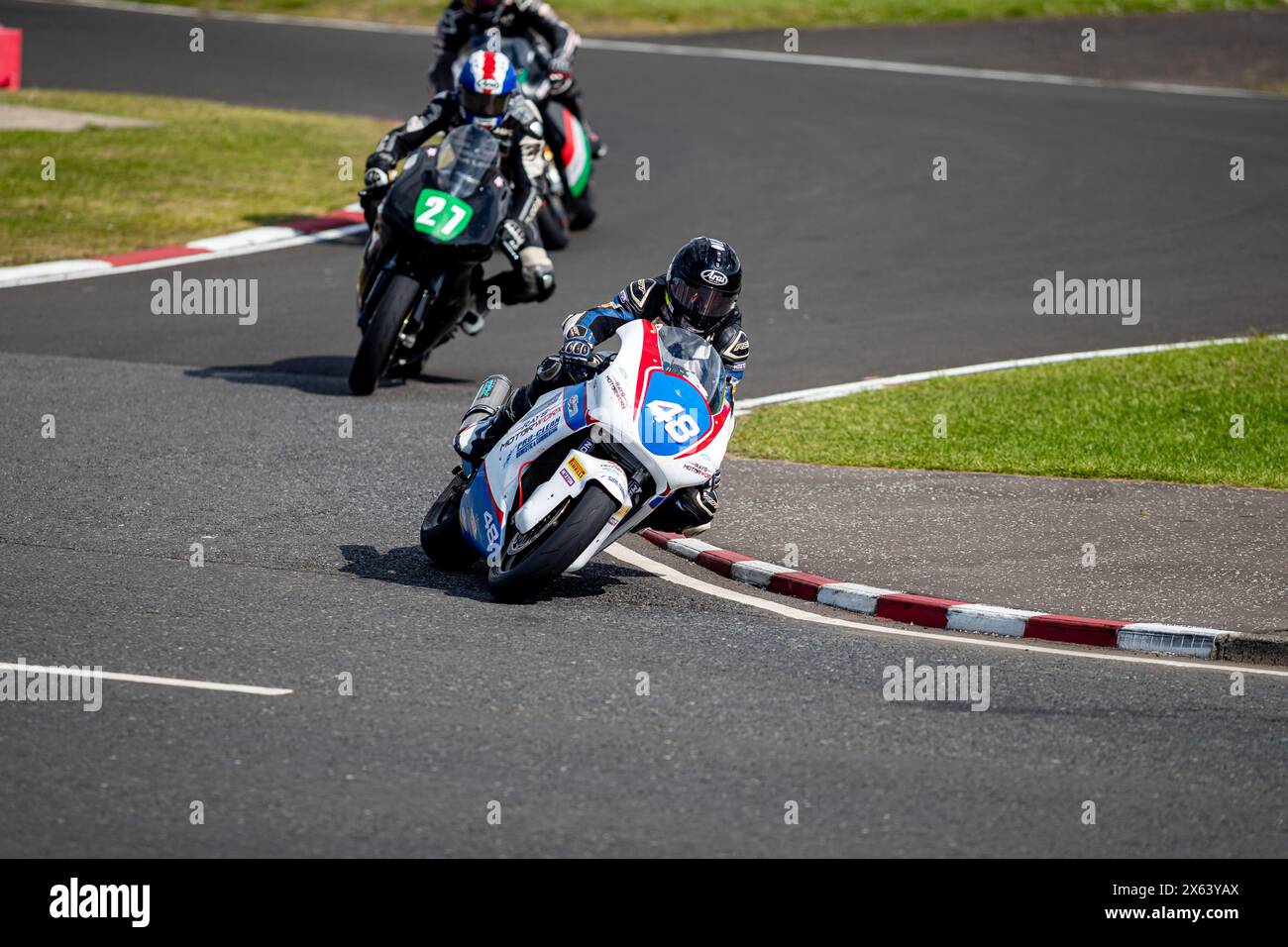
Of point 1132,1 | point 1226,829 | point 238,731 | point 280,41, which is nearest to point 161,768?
point 238,731

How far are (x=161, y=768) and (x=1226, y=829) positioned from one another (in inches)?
145

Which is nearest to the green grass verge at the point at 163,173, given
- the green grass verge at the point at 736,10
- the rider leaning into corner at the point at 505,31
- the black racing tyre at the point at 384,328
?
the rider leaning into corner at the point at 505,31

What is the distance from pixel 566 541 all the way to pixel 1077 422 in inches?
223

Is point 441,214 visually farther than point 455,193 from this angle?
No

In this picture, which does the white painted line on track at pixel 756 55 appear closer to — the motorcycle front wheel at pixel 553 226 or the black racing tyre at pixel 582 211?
the black racing tyre at pixel 582 211

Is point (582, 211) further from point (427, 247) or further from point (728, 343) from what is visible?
point (728, 343)

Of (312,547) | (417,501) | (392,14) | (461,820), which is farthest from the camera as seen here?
(392,14)

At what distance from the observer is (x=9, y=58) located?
2362cm

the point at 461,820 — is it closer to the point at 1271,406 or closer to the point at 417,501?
→ the point at 417,501

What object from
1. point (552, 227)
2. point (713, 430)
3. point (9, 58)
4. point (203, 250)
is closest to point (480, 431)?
point (713, 430)

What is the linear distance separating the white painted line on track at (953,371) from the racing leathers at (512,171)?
1.82m

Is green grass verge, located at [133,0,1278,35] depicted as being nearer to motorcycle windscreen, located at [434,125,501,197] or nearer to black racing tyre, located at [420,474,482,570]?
motorcycle windscreen, located at [434,125,501,197]

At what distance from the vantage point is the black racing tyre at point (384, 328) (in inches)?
484
